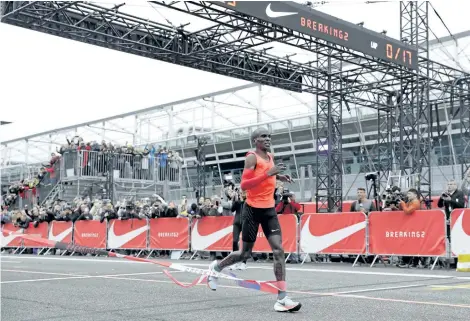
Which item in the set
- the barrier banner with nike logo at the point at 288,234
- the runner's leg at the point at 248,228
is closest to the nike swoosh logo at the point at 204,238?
the barrier banner with nike logo at the point at 288,234

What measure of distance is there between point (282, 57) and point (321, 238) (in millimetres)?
12843

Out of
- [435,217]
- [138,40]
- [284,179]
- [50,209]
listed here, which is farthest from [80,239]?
[284,179]

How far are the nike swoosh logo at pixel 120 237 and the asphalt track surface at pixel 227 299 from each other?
8298 millimetres

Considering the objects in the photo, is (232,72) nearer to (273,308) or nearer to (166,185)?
(166,185)

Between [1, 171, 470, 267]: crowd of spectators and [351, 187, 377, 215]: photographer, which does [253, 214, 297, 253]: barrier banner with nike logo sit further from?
[351, 187, 377, 215]: photographer

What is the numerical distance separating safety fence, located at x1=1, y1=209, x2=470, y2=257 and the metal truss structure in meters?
6.42

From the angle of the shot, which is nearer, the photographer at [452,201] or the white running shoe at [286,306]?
the white running shoe at [286,306]

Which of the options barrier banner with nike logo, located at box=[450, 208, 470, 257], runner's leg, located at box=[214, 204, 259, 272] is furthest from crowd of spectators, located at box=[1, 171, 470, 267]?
runner's leg, located at box=[214, 204, 259, 272]

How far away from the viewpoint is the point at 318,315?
5523mm

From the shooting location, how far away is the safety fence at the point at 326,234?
12195 millimetres

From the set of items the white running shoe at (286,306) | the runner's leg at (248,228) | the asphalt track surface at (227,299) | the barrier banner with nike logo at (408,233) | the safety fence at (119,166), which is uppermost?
the safety fence at (119,166)

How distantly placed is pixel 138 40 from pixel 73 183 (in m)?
8.72

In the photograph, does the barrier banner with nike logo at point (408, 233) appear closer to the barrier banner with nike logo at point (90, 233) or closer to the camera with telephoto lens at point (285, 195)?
the camera with telephoto lens at point (285, 195)

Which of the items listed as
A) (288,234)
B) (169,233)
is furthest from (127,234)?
(288,234)
